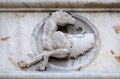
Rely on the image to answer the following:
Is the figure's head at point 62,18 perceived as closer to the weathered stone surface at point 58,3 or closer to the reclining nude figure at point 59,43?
the reclining nude figure at point 59,43

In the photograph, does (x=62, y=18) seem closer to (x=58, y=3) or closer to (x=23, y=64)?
(x=58, y=3)

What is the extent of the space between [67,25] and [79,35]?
0.46 feet

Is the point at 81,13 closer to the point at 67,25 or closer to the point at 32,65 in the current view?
the point at 67,25

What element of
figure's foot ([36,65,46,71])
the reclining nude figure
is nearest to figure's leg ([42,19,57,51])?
the reclining nude figure

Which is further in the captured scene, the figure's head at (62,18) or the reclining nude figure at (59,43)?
the figure's head at (62,18)

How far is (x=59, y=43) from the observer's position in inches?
136

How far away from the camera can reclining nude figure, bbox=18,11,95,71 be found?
135 inches

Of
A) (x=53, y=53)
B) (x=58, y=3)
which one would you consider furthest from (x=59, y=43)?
(x=58, y=3)

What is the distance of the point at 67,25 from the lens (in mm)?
3604

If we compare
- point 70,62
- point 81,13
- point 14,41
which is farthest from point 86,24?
point 14,41

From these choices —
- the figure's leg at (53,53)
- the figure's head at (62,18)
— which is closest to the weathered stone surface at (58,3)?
the figure's head at (62,18)

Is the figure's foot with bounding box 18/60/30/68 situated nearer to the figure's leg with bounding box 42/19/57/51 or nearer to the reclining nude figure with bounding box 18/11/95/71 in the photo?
the reclining nude figure with bounding box 18/11/95/71

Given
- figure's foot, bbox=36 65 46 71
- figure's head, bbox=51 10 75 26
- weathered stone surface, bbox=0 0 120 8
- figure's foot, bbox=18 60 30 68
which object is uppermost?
weathered stone surface, bbox=0 0 120 8

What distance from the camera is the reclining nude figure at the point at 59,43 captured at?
3434 millimetres
